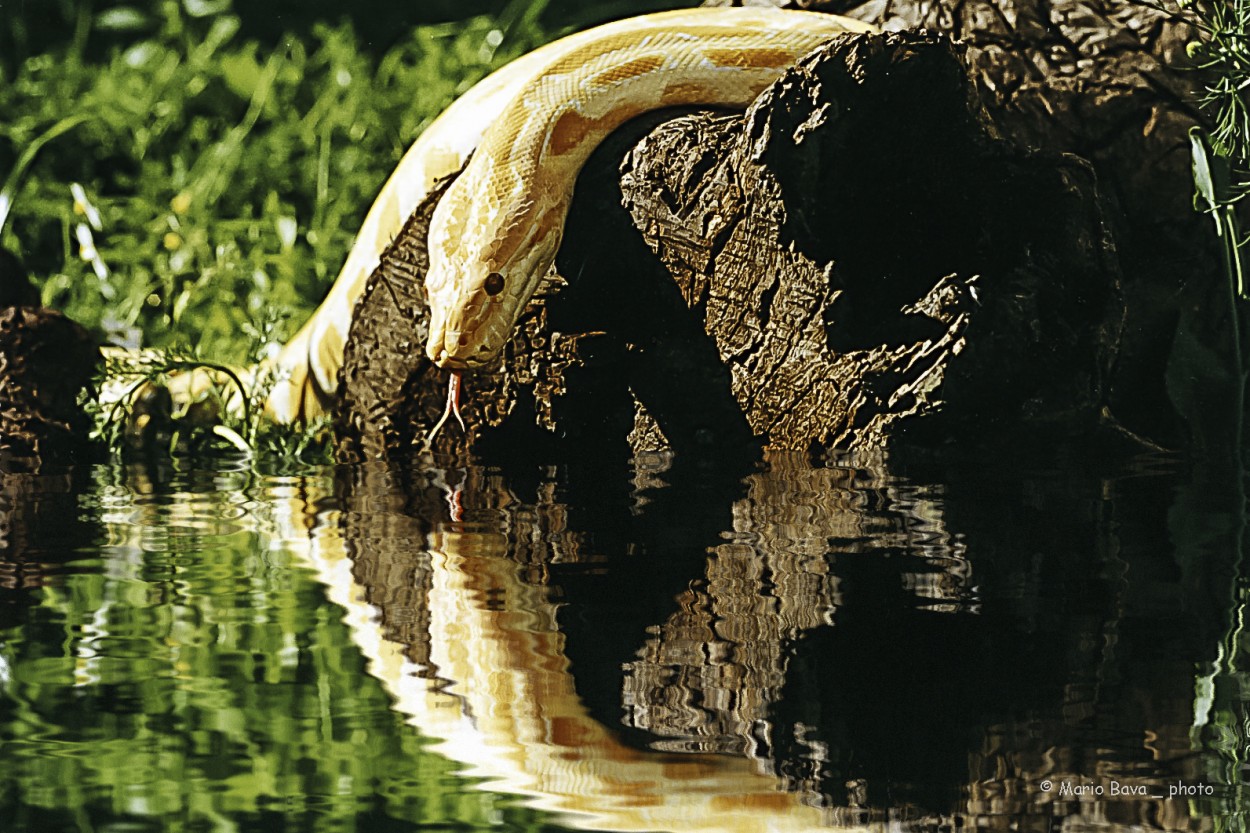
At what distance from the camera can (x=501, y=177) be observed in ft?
11.6

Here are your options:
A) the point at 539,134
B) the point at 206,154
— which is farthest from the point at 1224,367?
the point at 206,154

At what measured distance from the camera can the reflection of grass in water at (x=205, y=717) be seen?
1097 millimetres

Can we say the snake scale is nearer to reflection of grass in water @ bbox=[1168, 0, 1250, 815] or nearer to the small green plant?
the small green plant

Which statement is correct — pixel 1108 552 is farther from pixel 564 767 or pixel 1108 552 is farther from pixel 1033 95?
pixel 1033 95

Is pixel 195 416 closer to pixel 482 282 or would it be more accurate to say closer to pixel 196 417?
pixel 196 417

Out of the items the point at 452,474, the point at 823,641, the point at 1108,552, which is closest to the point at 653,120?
the point at 452,474

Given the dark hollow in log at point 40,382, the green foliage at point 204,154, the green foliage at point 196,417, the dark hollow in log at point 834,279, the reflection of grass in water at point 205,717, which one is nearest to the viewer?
the reflection of grass in water at point 205,717

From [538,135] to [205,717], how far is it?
2.47 meters

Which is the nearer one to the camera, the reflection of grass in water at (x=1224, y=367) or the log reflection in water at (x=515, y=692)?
the log reflection in water at (x=515, y=692)

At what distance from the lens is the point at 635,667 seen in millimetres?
1504

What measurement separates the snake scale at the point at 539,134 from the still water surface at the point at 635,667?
2.88 ft

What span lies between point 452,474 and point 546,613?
1.57m

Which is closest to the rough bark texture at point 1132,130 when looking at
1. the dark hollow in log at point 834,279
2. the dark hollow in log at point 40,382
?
the dark hollow in log at point 834,279

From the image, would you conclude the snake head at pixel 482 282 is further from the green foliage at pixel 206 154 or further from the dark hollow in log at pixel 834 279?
the green foliage at pixel 206 154
